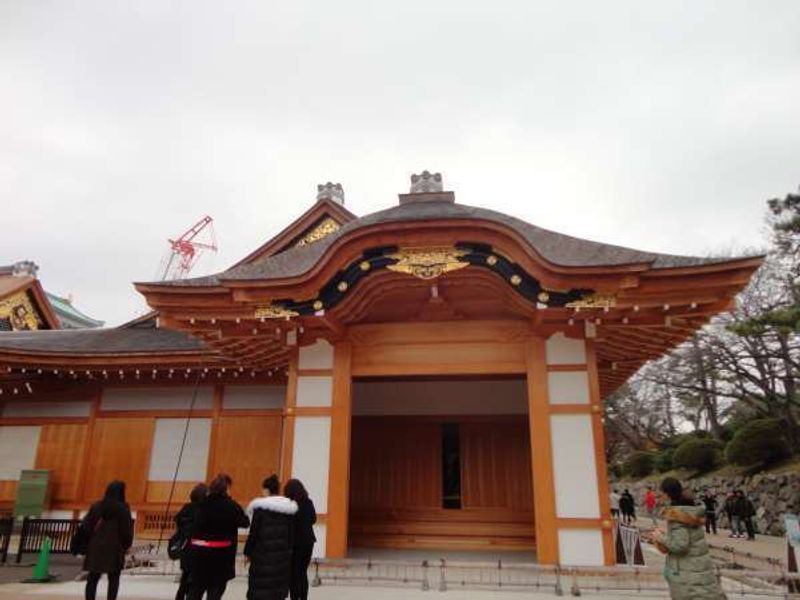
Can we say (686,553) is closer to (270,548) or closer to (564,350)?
(270,548)

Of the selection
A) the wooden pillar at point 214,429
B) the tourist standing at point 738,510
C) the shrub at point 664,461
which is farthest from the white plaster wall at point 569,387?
the shrub at point 664,461

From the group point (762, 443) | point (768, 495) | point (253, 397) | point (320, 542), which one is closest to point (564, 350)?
point (320, 542)

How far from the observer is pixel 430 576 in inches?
289

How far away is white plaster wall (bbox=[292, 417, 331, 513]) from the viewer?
27.7 ft

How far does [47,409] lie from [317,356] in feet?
26.7

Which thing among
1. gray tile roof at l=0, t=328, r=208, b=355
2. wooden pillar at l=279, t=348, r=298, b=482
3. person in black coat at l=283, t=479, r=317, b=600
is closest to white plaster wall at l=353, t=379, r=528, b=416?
wooden pillar at l=279, t=348, r=298, b=482

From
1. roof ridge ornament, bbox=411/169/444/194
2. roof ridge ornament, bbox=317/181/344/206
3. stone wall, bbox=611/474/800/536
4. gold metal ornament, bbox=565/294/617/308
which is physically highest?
roof ridge ornament, bbox=317/181/344/206

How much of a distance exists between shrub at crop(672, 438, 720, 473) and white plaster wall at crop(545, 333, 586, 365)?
21460 millimetres

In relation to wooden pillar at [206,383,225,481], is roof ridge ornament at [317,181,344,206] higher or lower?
higher

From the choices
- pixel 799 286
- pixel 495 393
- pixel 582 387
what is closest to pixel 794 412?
pixel 799 286

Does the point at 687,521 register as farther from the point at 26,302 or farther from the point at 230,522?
the point at 26,302

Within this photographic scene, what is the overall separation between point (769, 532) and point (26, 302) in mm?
28159

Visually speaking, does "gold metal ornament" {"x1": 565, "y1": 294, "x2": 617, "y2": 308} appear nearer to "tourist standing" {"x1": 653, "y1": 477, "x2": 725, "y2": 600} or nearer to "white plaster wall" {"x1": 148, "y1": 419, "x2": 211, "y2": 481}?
"tourist standing" {"x1": 653, "y1": 477, "x2": 725, "y2": 600}

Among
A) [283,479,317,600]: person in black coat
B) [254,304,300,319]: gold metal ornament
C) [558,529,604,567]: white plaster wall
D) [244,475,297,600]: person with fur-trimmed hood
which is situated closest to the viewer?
[244,475,297,600]: person with fur-trimmed hood
